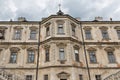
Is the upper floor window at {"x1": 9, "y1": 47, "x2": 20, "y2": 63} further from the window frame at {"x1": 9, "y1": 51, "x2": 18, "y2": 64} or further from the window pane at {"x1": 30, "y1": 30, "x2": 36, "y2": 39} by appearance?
the window pane at {"x1": 30, "y1": 30, "x2": 36, "y2": 39}

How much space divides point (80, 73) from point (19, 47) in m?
10.3

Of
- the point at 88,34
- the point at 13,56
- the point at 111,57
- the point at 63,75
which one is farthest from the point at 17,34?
the point at 111,57

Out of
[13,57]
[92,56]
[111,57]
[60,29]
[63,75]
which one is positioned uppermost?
[60,29]

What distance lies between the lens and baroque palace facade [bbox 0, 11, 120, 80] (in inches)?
936

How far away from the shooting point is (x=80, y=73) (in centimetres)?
2377

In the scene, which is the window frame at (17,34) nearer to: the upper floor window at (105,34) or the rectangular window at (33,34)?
the rectangular window at (33,34)

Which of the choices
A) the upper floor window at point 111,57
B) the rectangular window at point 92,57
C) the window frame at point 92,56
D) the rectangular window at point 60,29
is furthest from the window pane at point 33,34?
the upper floor window at point 111,57

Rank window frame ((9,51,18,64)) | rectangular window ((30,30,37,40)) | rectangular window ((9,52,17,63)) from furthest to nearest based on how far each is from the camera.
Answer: rectangular window ((30,30,37,40)) < rectangular window ((9,52,17,63)) < window frame ((9,51,18,64))

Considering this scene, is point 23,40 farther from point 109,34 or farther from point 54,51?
point 109,34

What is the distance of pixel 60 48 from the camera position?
24828 millimetres

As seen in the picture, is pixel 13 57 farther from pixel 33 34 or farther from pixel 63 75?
pixel 63 75

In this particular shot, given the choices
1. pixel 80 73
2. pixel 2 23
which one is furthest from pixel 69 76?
pixel 2 23

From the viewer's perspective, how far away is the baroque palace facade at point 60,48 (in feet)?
78.0

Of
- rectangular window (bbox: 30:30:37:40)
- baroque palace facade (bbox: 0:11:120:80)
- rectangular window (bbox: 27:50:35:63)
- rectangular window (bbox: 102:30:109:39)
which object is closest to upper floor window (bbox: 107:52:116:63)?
baroque palace facade (bbox: 0:11:120:80)
